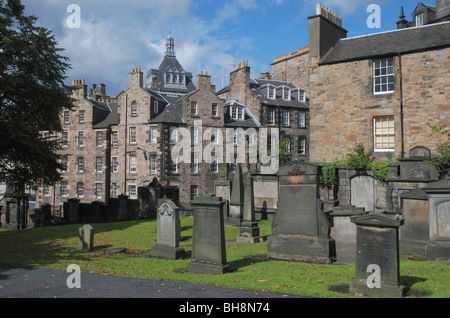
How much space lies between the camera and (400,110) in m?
22.9

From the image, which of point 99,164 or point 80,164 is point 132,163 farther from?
point 80,164

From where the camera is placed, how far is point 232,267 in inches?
404

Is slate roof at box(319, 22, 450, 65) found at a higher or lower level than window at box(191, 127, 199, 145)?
higher

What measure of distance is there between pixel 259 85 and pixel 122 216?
1263 inches

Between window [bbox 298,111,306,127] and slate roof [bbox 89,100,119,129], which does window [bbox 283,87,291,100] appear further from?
slate roof [bbox 89,100,119,129]

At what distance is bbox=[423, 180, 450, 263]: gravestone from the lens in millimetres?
10383

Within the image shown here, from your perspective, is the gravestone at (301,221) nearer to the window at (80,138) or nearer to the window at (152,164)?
the window at (152,164)

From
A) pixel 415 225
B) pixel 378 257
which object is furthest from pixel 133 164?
pixel 378 257

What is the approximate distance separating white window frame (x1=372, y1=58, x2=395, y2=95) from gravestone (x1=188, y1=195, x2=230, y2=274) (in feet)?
57.8

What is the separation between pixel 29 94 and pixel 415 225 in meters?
18.1

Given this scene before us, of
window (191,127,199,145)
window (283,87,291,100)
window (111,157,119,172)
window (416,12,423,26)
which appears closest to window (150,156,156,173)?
window (191,127,199,145)

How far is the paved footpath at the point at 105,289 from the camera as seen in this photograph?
24.5 ft

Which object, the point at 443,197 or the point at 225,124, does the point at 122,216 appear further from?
the point at 225,124

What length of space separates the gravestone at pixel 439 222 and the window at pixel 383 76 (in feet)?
46.6
